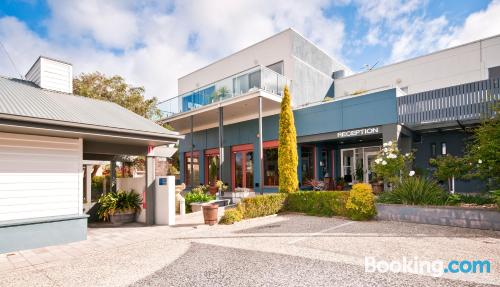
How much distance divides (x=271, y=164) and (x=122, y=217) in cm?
942

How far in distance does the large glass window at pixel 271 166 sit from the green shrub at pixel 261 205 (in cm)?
586

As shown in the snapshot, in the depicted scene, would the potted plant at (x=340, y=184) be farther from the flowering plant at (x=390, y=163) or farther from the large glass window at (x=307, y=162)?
the flowering plant at (x=390, y=163)

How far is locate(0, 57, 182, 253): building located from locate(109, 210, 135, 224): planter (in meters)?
2.40

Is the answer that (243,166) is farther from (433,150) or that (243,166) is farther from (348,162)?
(433,150)

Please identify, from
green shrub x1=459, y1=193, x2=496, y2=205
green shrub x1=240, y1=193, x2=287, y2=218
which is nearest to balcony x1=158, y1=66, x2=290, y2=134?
green shrub x1=240, y1=193, x2=287, y2=218

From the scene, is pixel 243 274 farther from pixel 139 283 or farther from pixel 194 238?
A: pixel 194 238

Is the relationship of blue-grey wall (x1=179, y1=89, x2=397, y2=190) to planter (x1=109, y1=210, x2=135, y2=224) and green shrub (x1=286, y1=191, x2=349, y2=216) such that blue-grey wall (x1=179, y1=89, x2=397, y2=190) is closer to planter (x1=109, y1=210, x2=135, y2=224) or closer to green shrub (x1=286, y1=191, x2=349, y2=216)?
green shrub (x1=286, y1=191, x2=349, y2=216)

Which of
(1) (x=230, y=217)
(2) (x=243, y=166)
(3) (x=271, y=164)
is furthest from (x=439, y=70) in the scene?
(1) (x=230, y=217)

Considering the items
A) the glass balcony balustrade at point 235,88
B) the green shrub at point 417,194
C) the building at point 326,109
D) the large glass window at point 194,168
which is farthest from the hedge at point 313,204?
the large glass window at point 194,168

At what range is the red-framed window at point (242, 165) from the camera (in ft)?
60.6

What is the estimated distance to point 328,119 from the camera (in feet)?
47.8

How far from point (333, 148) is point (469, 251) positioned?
40.2ft

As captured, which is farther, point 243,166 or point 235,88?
point 243,166

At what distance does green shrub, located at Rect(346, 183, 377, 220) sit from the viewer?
9.09 metres
